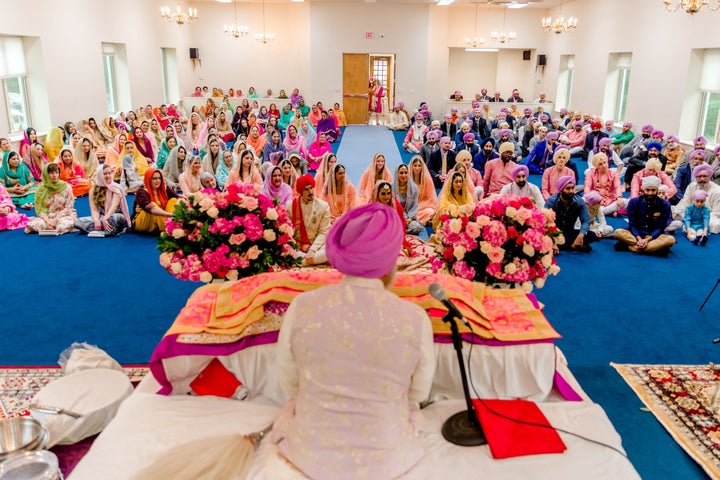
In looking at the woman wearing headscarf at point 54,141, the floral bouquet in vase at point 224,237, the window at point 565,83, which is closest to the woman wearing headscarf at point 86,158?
the woman wearing headscarf at point 54,141

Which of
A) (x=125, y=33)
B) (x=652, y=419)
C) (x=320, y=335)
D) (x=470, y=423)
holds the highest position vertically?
(x=125, y=33)

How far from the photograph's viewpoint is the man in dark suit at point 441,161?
959 centimetres

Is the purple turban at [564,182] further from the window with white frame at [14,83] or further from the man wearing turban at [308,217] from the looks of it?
the window with white frame at [14,83]

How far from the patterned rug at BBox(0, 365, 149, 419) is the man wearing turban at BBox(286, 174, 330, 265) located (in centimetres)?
205

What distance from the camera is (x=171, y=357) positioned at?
2738mm

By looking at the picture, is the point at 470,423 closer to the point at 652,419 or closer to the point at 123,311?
the point at 652,419

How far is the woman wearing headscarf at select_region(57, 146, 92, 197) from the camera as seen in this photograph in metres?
8.66

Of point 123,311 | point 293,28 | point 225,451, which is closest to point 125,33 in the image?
point 293,28

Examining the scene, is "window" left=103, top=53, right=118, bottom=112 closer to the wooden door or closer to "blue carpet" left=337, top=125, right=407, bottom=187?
"blue carpet" left=337, top=125, right=407, bottom=187

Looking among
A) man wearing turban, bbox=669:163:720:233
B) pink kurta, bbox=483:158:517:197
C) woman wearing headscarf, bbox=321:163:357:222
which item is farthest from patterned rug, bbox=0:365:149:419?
man wearing turban, bbox=669:163:720:233

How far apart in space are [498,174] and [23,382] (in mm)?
6075

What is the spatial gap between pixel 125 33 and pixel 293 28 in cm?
632

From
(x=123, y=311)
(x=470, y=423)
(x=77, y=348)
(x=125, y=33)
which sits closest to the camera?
(x=470, y=423)

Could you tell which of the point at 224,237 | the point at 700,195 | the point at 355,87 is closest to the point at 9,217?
the point at 224,237
